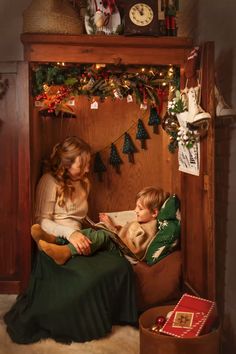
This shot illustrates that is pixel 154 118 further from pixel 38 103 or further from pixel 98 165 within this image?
pixel 38 103

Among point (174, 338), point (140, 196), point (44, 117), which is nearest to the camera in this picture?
point (174, 338)

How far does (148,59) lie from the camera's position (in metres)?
2.83

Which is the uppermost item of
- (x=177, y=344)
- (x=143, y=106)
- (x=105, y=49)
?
(x=105, y=49)

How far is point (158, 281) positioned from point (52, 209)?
0.91m

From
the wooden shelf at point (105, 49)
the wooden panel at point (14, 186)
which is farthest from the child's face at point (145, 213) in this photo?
the wooden shelf at point (105, 49)

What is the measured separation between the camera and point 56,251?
2.65m

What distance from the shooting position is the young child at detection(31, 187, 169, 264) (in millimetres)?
2680

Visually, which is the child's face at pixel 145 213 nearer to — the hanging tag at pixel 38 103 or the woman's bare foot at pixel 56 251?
the woman's bare foot at pixel 56 251

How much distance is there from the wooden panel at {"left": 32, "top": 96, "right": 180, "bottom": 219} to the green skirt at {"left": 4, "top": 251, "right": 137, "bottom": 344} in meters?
0.99

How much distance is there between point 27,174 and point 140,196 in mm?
857

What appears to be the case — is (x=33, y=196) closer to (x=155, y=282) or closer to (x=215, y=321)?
(x=155, y=282)

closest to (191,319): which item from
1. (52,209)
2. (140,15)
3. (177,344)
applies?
(177,344)

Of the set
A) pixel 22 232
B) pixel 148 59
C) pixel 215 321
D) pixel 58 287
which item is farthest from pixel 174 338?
pixel 148 59

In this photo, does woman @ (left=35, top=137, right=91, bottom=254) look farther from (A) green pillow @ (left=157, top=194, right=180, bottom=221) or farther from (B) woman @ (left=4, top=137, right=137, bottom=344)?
(A) green pillow @ (left=157, top=194, right=180, bottom=221)
